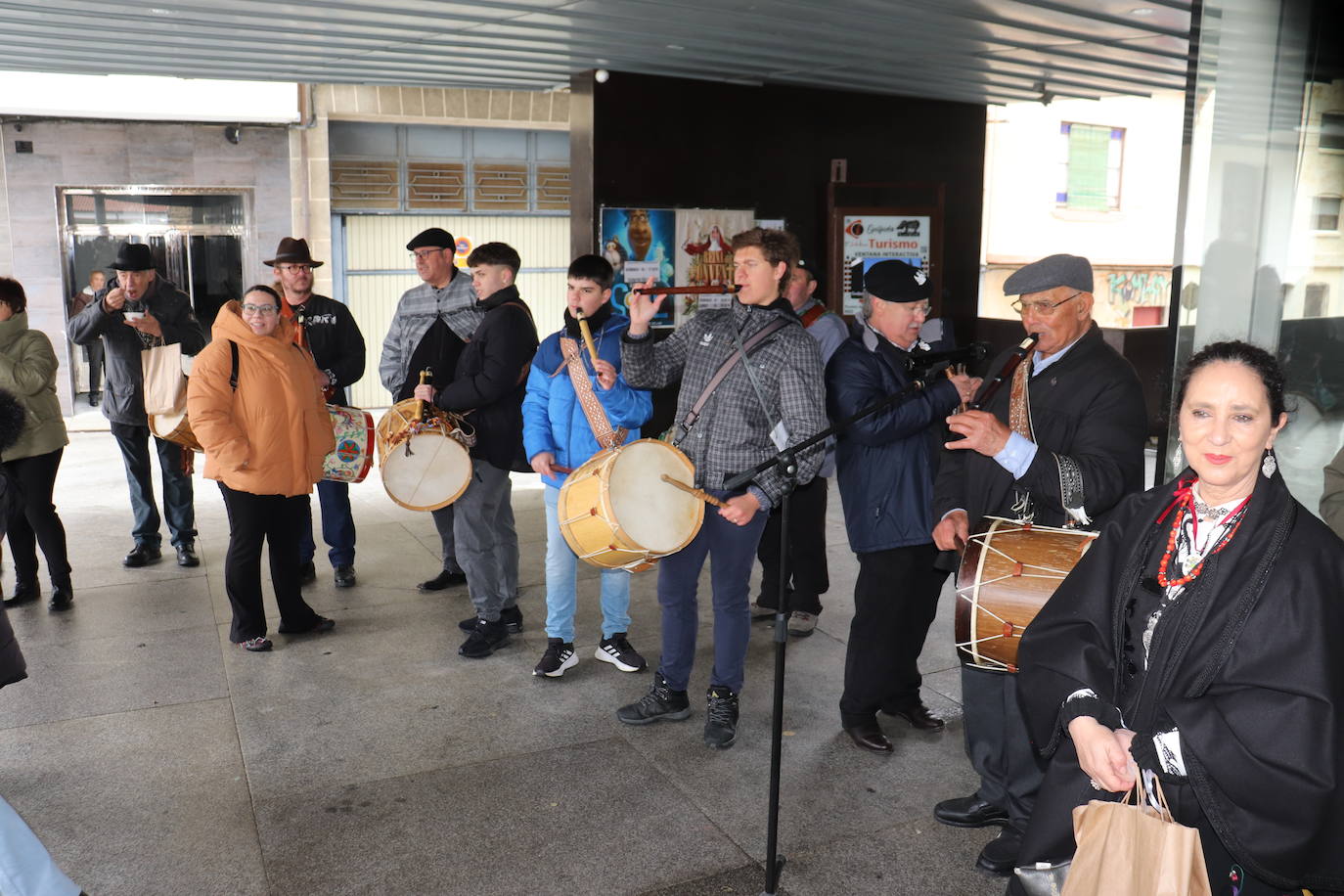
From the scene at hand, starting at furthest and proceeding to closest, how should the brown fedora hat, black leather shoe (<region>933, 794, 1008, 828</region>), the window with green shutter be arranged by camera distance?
1. the window with green shutter
2. the brown fedora hat
3. black leather shoe (<region>933, 794, 1008, 828</region>)

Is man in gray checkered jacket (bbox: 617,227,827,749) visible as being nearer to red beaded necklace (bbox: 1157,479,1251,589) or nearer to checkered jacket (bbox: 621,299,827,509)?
checkered jacket (bbox: 621,299,827,509)

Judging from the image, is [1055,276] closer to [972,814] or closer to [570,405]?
[972,814]

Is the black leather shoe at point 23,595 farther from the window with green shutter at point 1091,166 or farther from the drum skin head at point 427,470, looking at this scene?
the window with green shutter at point 1091,166

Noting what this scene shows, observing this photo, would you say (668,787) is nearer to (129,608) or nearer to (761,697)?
(761,697)

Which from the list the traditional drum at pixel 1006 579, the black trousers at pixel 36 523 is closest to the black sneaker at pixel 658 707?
the traditional drum at pixel 1006 579

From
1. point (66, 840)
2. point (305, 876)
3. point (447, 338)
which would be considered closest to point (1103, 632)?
point (305, 876)

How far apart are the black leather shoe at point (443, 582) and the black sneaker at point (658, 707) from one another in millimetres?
2065

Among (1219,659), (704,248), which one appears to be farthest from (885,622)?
(704,248)

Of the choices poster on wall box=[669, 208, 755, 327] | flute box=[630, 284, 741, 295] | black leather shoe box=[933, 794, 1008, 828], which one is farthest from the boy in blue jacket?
poster on wall box=[669, 208, 755, 327]

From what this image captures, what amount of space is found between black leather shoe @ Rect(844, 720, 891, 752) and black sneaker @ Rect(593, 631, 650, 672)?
1.10 meters

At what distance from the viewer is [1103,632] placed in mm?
2387

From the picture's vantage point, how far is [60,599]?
5820 mm

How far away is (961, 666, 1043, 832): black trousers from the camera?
3.46 m

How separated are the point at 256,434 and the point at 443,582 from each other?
5.45ft
